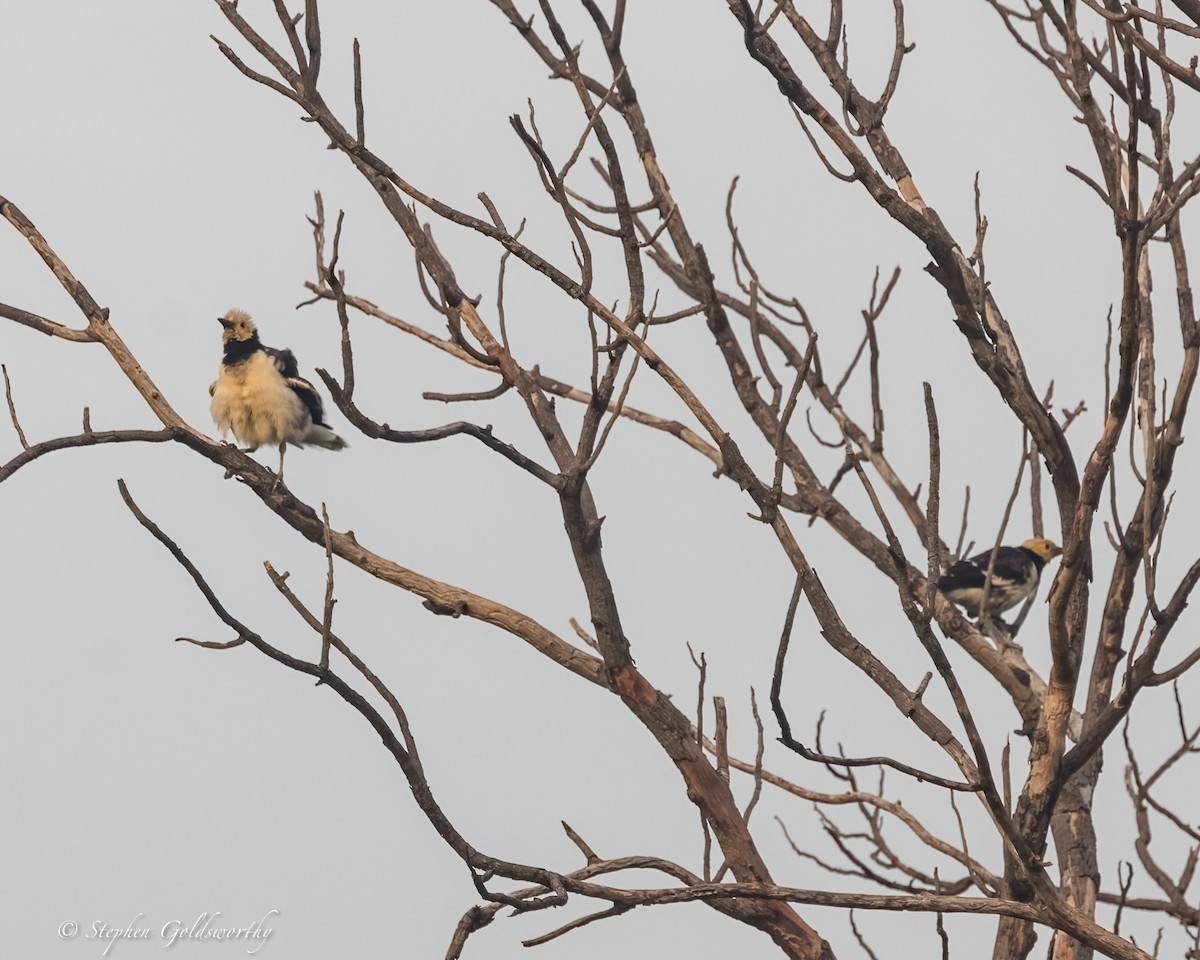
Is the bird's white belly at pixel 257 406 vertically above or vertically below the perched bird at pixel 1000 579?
below

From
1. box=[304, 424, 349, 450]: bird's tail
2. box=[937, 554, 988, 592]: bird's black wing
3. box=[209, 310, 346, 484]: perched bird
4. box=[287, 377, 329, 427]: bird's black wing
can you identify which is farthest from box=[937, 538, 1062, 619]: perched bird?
box=[209, 310, 346, 484]: perched bird

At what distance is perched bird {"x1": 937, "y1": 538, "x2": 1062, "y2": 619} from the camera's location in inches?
406

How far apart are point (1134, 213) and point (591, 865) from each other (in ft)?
6.76

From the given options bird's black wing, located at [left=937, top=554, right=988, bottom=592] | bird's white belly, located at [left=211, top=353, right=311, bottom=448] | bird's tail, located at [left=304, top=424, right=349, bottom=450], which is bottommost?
bird's white belly, located at [left=211, top=353, right=311, bottom=448]

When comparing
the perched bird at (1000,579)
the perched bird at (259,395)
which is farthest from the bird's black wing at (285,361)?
the perched bird at (1000,579)

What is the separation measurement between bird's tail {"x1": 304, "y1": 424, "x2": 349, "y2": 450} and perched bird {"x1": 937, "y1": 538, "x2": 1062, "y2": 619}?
4.15m

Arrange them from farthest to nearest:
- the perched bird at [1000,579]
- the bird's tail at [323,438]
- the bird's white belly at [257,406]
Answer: the perched bird at [1000,579], the bird's tail at [323,438], the bird's white belly at [257,406]

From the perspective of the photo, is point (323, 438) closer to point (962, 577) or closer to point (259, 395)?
point (259, 395)

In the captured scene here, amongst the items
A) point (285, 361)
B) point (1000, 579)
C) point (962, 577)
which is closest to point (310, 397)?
point (285, 361)

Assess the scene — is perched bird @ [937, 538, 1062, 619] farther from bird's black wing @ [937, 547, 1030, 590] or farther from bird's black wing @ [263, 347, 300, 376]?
bird's black wing @ [263, 347, 300, 376]

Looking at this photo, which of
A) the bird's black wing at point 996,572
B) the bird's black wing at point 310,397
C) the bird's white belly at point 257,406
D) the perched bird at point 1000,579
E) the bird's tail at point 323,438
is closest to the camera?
the bird's white belly at point 257,406

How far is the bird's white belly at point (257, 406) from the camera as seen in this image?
7.71 m

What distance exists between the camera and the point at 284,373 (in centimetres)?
800

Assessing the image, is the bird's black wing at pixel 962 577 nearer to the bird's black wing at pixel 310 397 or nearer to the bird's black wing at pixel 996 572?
the bird's black wing at pixel 996 572
